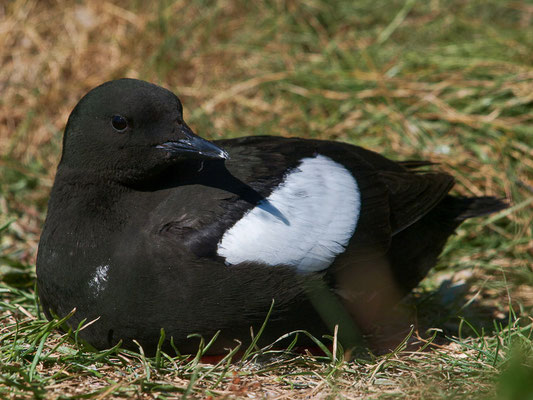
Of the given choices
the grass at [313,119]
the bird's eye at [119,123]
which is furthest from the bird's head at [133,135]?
the grass at [313,119]

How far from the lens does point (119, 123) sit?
3602 mm

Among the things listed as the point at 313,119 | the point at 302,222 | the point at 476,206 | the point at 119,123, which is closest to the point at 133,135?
the point at 119,123

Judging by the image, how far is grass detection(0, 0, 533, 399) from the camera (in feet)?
11.4

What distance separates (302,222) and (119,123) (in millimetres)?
1119

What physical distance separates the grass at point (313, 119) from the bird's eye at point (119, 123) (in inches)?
42.6

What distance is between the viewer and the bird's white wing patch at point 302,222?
3.52 metres

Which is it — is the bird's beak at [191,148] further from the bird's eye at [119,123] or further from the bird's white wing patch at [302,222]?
the bird's white wing patch at [302,222]

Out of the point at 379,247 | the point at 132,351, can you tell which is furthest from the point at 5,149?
the point at 379,247

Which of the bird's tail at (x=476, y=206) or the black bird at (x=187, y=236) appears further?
the bird's tail at (x=476, y=206)

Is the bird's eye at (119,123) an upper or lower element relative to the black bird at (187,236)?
upper

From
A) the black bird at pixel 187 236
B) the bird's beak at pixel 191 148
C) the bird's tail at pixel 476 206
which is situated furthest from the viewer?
the bird's tail at pixel 476 206

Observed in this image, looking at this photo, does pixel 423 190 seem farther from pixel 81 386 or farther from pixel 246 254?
pixel 81 386

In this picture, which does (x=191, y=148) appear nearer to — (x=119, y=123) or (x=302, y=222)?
(x=119, y=123)

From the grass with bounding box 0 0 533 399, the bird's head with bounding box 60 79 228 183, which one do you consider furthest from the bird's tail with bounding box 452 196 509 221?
the bird's head with bounding box 60 79 228 183
